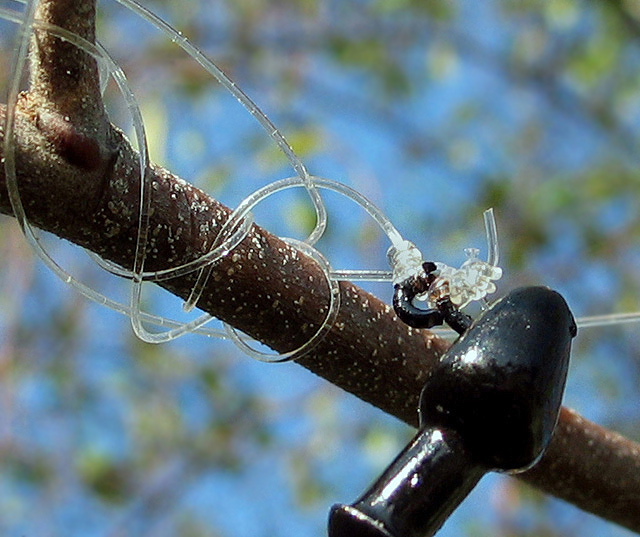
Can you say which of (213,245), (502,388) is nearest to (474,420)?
(502,388)

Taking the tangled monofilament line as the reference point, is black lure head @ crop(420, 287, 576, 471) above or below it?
below

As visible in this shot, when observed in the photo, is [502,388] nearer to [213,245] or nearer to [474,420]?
[474,420]

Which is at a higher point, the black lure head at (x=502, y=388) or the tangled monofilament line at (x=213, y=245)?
the tangled monofilament line at (x=213, y=245)

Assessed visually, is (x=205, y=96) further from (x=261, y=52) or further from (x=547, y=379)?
(x=547, y=379)
